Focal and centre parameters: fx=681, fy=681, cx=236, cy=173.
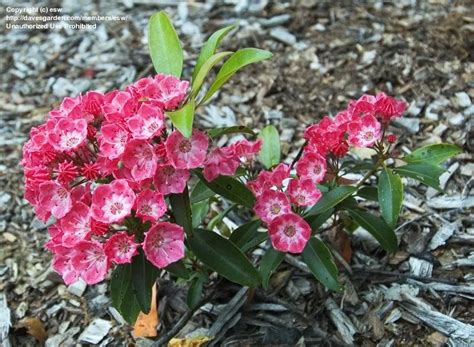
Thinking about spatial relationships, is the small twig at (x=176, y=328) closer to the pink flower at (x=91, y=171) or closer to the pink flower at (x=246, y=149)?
the pink flower at (x=246, y=149)

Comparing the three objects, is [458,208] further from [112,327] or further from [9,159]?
[9,159]

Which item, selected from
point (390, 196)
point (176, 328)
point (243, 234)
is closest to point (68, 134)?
point (243, 234)

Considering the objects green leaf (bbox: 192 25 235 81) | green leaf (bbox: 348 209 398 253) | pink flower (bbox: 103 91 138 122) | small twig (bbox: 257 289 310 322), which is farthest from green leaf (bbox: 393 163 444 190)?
pink flower (bbox: 103 91 138 122)

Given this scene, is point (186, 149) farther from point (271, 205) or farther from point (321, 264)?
point (321, 264)

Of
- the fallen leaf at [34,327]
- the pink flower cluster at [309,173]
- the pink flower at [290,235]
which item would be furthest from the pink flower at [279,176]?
the fallen leaf at [34,327]

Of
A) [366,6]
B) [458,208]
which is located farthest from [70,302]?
[366,6]

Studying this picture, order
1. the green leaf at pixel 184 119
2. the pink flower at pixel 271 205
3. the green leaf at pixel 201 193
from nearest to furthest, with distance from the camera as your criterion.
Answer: the green leaf at pixel 184 119
the pink flower at pixel 271 205
the green leaf at pixel 201 193

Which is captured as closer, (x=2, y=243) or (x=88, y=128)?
(x=88, y=128)
